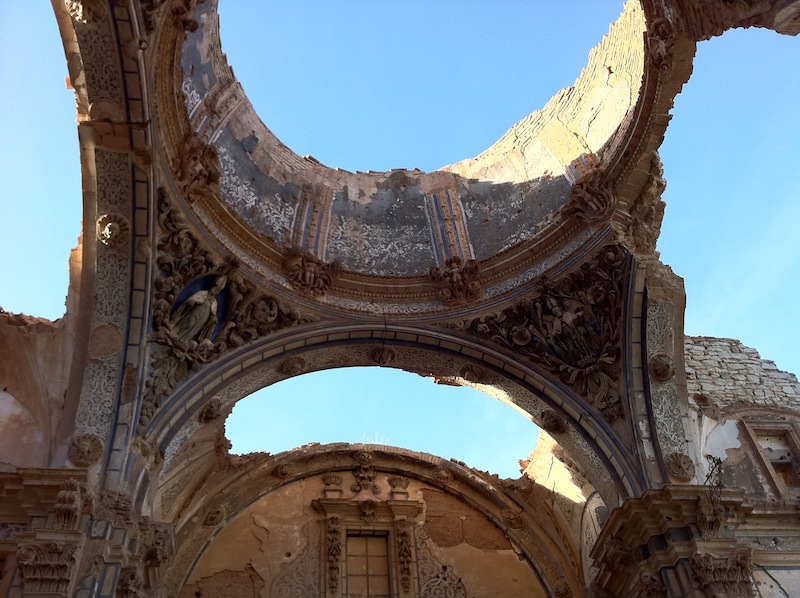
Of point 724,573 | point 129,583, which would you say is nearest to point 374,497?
point 129,583

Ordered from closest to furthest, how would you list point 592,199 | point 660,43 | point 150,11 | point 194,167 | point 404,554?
point 150,11
point 660,43
point 194,167
point 592,199
point 404,554

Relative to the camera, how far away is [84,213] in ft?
31.3

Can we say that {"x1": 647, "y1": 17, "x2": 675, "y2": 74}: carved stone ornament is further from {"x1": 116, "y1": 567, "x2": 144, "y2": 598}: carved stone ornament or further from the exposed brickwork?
{"x1": 116, "y1": 567, "x2": 144, "y2": 598}: carved stone ornament

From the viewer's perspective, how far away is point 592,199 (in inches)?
439

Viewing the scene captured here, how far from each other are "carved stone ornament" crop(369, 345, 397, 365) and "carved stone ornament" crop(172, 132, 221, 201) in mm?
3337

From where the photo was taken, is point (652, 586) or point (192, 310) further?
point (192, 310)

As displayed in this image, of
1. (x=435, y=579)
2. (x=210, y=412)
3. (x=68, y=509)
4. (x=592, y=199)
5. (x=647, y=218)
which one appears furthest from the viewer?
(x=435, y=579)

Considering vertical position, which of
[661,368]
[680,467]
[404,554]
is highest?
[661,368]

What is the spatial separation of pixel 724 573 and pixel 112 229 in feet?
26.8

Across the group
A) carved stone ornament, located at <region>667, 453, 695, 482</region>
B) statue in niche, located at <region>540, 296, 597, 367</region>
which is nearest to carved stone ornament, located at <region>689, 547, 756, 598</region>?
carved stone ornament, located at <region>667, 453, 695, 482</region>

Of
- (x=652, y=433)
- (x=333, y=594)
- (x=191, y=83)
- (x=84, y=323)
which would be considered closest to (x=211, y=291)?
(x=84, y=323)

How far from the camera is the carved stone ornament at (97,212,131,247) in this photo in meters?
9.47

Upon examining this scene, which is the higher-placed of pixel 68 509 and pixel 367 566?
pixel 367 566

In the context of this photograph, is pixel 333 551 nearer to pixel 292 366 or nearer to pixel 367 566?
pixel 367 566
